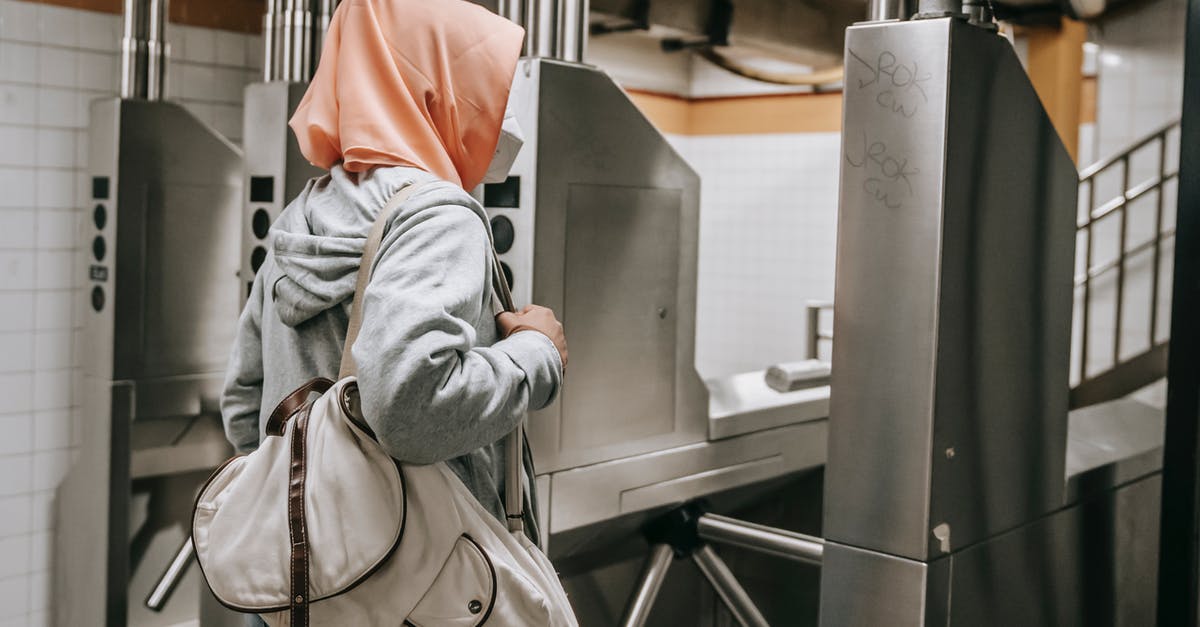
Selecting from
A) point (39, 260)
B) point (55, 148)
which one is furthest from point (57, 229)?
point (55, 148)

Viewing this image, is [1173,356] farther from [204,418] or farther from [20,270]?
[20,270]

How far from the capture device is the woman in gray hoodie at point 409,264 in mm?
1032

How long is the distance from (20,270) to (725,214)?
353 centimetres

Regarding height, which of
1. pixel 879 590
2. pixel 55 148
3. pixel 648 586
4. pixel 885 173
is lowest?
pixel 648 586

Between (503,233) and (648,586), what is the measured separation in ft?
2.76

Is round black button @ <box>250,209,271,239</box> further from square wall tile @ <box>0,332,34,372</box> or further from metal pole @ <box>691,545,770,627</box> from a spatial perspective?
metal pole @ <box>691,545,770,627</box>

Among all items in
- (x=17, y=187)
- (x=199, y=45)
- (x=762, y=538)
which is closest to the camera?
(x=762, y=538)

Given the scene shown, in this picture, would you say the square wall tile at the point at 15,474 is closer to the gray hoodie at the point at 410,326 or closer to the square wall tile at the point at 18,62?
the square wall tile at the point at 18,62

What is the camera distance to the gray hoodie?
102cm

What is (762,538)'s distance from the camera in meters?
2.05

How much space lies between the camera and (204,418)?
286cm

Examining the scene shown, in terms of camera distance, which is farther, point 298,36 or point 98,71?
point 98,71

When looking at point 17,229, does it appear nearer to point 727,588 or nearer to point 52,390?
point 52,390

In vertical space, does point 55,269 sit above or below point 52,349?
above
